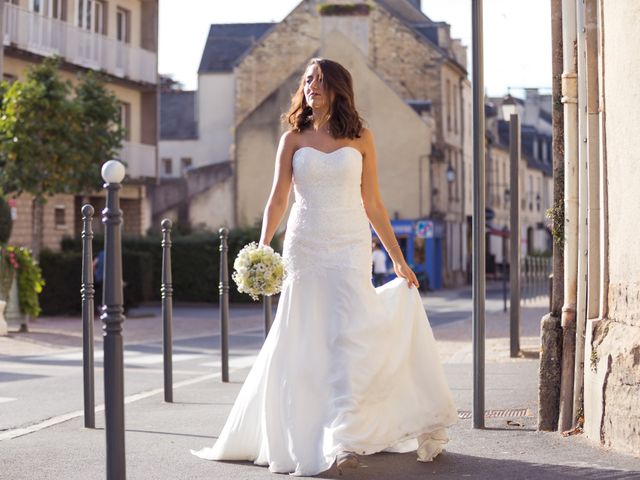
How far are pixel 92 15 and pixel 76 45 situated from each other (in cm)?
198

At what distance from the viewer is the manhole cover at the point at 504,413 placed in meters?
8.72

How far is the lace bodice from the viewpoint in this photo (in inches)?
261

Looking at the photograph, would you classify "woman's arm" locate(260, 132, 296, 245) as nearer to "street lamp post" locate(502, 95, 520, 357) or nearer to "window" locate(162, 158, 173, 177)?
"street lamp post" locate(502, 95, 520, 357)

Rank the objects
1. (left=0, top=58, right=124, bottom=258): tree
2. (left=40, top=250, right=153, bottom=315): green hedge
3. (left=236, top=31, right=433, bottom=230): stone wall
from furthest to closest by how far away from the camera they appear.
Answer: (left=236, top=31, right=433, bottom=230): stone wall, (left=40, top=250, right=153, bottom=315): green hedge, (left=0, top=58, right=124, bottom=258): tree

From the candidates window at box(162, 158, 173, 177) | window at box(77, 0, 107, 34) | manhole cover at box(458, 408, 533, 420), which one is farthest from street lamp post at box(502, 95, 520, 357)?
window at box(162, 158, 173, 177)

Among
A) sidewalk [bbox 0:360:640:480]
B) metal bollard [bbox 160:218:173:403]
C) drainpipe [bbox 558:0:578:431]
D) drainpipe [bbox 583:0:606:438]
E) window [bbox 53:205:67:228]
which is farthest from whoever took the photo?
window [bbox 53:205:67:228]

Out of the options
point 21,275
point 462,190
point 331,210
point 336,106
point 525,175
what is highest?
point 525,175

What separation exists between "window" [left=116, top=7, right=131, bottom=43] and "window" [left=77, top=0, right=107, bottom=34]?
114 cm

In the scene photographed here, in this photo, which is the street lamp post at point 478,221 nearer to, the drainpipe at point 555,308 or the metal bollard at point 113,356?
the drainpipe at point 555,308

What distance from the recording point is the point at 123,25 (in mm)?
41594

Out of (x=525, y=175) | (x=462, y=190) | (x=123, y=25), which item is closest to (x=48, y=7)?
(x=123, y=25)

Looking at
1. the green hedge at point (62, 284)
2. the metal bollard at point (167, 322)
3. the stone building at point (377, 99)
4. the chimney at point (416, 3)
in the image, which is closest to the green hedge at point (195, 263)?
the green hedge at point (62, 284)

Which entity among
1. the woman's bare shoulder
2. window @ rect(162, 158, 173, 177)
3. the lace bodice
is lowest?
the lace bodice

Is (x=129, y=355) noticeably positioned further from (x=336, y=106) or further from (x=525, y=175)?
(x=525, y=175)
